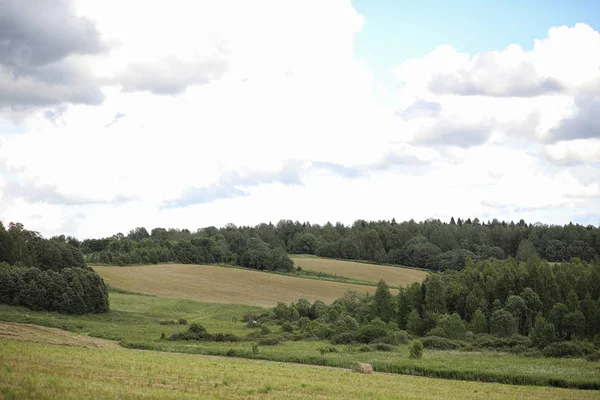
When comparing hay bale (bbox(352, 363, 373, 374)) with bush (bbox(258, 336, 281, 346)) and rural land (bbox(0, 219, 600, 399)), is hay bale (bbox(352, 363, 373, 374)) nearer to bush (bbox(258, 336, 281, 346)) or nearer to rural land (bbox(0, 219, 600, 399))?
rural land (bbox(0, 219, 600, 399))

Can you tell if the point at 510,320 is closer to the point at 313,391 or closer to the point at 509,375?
the point at 509,375

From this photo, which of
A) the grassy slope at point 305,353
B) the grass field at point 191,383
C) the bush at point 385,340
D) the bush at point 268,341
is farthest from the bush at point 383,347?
the grass field at point 191,383

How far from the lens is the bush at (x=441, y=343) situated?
6844 centimetres

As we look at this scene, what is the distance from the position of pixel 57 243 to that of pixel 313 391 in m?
97.5

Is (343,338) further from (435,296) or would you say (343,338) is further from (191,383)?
(191,383)

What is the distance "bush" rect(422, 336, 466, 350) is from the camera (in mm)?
68438

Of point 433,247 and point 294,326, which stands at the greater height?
point 433,247

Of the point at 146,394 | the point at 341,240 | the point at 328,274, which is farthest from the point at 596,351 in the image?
the point at 341,240

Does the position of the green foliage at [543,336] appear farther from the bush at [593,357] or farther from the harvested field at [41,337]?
the harvested field at [41,337]

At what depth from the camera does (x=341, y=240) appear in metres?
198

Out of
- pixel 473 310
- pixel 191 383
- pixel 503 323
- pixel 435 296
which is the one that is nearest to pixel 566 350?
pixel 503 323

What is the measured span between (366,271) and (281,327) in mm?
69009

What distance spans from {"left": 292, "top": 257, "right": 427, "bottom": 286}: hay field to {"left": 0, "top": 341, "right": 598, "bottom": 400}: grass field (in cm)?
9936

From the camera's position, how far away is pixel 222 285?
4815 inches
